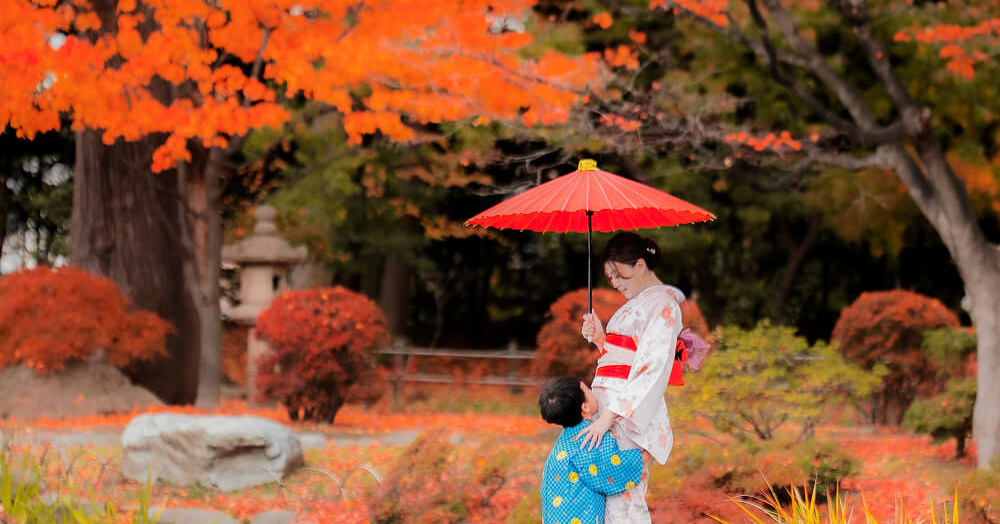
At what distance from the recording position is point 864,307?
11430 mm

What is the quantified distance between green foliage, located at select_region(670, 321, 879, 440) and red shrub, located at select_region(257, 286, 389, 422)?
4.04 m

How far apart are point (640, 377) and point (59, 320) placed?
870cm

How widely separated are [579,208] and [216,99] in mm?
7932

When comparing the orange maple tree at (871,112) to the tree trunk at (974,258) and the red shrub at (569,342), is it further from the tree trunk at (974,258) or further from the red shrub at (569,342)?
the red shrub at (569,342)

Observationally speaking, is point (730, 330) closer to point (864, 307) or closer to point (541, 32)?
point (864, 307)

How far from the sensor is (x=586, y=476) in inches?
146

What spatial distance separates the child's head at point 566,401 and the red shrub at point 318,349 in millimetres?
6870

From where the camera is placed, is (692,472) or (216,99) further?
(216,99)

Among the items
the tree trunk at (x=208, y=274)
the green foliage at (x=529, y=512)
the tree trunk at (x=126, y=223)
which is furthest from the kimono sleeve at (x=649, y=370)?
the tree trunk at (x=126, y=223)

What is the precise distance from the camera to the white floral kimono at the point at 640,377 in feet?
12.0

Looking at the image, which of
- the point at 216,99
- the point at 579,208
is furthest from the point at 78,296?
the point at 579,208

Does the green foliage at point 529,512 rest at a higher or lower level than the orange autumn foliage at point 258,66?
lower

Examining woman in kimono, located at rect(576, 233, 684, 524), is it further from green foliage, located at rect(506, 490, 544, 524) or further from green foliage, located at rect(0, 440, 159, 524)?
green foliage, located at rect(0, 440, 159, 524)

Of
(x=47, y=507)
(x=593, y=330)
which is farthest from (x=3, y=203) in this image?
(x=593, y=330)
